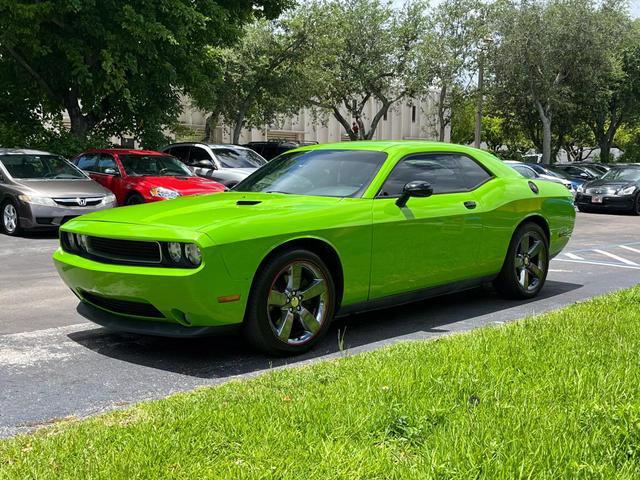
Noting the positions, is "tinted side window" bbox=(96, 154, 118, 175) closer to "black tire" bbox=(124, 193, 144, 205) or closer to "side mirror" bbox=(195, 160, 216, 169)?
"black tire" bbox=(124, 193, 144, 205)

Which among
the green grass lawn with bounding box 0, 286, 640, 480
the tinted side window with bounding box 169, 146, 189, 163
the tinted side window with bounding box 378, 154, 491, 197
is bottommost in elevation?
the green grass lawn with bounding box 0, 286, 640, 480

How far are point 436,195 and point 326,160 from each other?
995 mm

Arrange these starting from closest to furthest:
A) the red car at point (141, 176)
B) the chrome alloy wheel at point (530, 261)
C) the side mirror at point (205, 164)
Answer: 1. the chrome alloy wheel at point (530, 261)
2. the red car at point (141, 176)
3. the side mirror at point (205, 164)

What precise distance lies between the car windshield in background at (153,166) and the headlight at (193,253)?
33.9ft

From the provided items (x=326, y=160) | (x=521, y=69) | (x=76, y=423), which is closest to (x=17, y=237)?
(x=326, y=160)

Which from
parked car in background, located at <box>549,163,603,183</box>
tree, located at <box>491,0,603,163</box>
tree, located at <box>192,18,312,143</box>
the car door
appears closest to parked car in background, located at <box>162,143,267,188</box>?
the car door

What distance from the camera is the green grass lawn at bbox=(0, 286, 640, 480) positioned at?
302cm

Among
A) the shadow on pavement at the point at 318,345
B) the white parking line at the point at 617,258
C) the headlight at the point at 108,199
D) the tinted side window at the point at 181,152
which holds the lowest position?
the white parking line at the point at 617,258

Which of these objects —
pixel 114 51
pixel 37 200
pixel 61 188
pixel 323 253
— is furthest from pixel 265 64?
pixel 323 253

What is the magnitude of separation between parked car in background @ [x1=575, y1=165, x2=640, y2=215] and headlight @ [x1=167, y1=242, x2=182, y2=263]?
58.4 feet

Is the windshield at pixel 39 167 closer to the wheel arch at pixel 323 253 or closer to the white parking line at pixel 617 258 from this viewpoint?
the white parking line at pixel 617 258

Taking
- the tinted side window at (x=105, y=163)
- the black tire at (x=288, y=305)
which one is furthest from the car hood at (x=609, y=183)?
the black tire at (x=288, y=305)

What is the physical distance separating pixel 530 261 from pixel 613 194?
14.4m

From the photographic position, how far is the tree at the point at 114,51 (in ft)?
57.5
